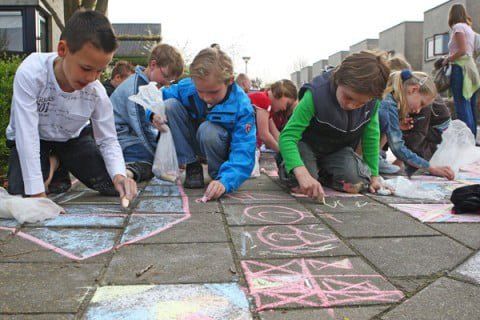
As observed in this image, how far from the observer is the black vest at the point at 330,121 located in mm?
3402

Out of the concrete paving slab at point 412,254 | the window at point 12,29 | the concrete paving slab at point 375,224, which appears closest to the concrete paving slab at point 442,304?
the concrete paving slab at point 412,254

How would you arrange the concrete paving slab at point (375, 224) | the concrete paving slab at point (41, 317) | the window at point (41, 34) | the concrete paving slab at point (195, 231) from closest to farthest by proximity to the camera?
the concrete paving slab at point (41, 317) → the concrete paving slab at point (195, 231) → the concrete paving slab at point (375, 224) → the window at point (41, 34)

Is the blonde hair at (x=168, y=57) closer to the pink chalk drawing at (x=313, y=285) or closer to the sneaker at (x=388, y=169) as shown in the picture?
the sneaker at (x=388, y=169)

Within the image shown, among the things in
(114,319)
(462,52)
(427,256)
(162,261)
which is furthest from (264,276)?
(462,52)

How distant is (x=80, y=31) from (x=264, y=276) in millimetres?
1732

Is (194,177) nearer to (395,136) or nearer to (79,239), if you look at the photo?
(79,239)

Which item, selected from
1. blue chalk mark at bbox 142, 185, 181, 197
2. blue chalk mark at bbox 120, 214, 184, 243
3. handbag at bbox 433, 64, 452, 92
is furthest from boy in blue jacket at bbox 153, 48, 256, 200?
handbag at bbox 433, 64, 452, 92

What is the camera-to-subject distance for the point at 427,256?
84.4 inches

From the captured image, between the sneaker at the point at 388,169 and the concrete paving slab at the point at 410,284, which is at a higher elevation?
the sneaker at the point at 388,169

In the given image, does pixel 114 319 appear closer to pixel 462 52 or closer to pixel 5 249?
pixel 5 249

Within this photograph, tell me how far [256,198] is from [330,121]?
28.8 inches

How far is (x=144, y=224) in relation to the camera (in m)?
2.63

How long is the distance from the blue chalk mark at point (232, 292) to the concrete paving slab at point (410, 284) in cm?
56

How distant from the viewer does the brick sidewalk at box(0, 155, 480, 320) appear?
162cm
